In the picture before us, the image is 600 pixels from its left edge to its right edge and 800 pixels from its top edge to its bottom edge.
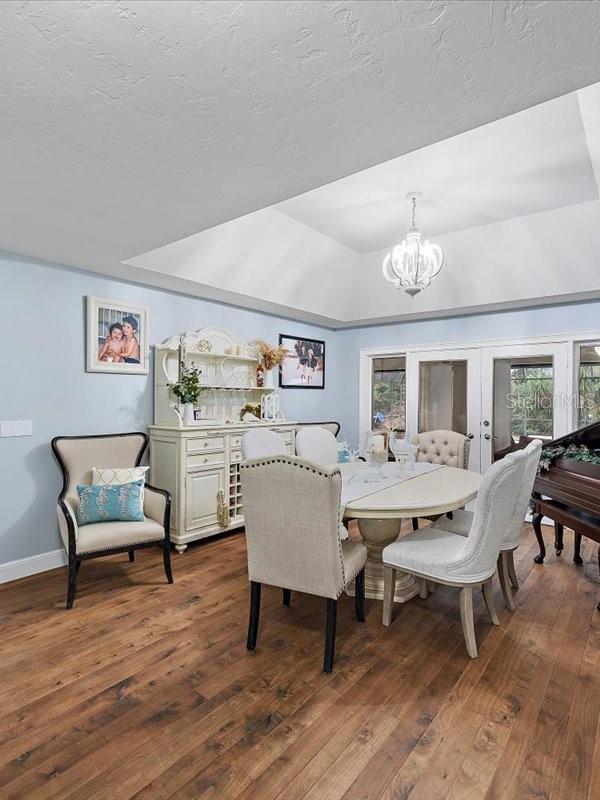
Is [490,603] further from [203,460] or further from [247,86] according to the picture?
[247,86]

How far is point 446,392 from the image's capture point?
5547 millimetres

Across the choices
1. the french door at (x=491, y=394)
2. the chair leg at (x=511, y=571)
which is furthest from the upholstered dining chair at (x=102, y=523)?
the french door at (x=491, y=394)

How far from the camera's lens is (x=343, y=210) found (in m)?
3.90

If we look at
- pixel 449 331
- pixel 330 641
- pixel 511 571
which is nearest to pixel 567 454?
pixel 511 571

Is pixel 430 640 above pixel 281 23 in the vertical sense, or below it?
below

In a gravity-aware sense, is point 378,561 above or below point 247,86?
below

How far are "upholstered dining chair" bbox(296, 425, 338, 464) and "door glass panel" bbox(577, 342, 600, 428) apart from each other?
2608 millimetres

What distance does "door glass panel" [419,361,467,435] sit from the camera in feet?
17.8

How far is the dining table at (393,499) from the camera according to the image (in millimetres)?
2447

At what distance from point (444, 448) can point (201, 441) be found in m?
2.26

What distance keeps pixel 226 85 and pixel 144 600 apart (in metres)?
2.89

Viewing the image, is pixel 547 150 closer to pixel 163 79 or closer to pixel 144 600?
pixel 163 79

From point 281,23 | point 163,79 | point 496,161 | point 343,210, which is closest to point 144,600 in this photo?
point 163,79

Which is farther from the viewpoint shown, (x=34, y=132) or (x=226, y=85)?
Answer: (x=34, y=132)
